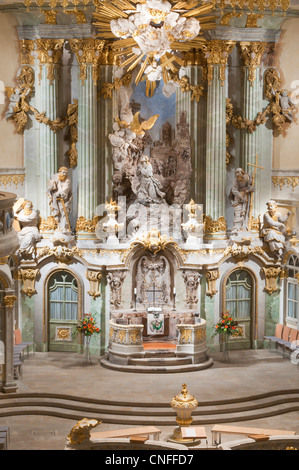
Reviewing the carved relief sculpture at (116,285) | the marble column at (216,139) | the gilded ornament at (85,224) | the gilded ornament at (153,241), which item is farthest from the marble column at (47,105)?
the marble column at (216,139)

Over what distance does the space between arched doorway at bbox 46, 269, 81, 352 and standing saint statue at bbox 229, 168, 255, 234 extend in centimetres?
468

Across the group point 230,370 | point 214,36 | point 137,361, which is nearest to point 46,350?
point 137,361

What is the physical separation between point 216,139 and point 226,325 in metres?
5.02

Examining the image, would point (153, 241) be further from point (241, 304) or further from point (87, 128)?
point (87, 128)

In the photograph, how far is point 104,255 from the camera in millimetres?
29828

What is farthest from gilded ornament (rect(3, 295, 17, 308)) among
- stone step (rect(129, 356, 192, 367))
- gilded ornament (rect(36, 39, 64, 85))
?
gilded ornament (rect(36, 39, 64, 85))

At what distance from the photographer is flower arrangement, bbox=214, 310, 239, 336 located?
96.6 feet

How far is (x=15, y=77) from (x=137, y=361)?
831 cm

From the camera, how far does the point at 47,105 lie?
29.8m

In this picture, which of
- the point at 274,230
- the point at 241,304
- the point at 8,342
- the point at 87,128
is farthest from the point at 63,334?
the point at 274,230

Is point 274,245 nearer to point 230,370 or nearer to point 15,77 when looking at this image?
point 230,370

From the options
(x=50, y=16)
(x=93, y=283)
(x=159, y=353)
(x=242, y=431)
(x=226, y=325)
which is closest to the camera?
(x=242, y=431)

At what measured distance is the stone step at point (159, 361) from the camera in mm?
28344

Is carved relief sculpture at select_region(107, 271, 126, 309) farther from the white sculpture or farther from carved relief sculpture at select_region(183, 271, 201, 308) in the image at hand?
the white sculpture
